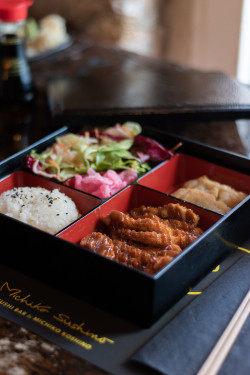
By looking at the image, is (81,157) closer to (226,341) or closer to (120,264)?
(120,264)

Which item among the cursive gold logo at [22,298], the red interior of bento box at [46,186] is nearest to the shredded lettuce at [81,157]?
the red interior of bento box at [46,186]

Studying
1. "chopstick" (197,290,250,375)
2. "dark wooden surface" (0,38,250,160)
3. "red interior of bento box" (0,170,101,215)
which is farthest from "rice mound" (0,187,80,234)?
"chopstick" (197,290,250,375)

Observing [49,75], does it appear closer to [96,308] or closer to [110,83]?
[110,83]

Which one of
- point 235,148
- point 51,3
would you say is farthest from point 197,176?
point 51,3

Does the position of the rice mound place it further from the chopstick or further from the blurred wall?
the blurred wall

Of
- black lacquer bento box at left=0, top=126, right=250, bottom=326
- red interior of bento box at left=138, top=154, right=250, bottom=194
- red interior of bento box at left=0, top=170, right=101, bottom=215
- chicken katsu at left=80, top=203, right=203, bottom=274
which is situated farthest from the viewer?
red interior of bento box at left=138, top=154, right=250, bottom=194
